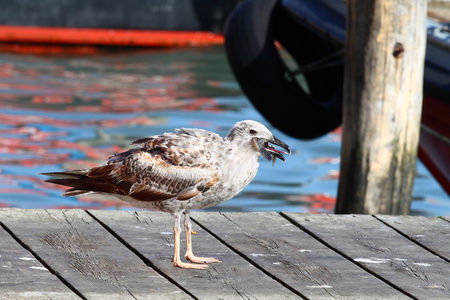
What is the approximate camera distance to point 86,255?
330 cm

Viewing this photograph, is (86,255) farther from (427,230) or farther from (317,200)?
(317,200)

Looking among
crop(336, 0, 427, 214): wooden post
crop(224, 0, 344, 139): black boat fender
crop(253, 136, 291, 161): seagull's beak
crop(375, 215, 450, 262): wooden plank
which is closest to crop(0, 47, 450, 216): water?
crop(224, 0, 344, 139): black boat fender

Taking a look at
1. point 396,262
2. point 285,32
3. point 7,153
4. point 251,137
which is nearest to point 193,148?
point 251,137

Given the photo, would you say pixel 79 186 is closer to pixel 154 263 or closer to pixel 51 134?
pixel 154 263

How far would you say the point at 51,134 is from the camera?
444 inches

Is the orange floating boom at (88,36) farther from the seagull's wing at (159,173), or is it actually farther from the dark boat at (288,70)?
the seagull's wing at (159,173)

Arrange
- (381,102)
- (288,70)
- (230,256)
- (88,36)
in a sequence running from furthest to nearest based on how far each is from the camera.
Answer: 1. (88,36)
2. (288,70)
3. (381,102)
4. (230,256)

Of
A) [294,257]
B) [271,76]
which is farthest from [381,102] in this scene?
[271,76]

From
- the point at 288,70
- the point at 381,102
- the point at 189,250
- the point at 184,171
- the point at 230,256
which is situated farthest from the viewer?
the point at 288,70

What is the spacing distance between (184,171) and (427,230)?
1344 mm

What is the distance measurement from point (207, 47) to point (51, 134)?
7716mm

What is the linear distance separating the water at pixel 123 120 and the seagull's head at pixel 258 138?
551 centimetres

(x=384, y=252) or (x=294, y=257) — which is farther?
(x=384, y=252)

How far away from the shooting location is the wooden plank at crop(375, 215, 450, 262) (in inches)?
141
